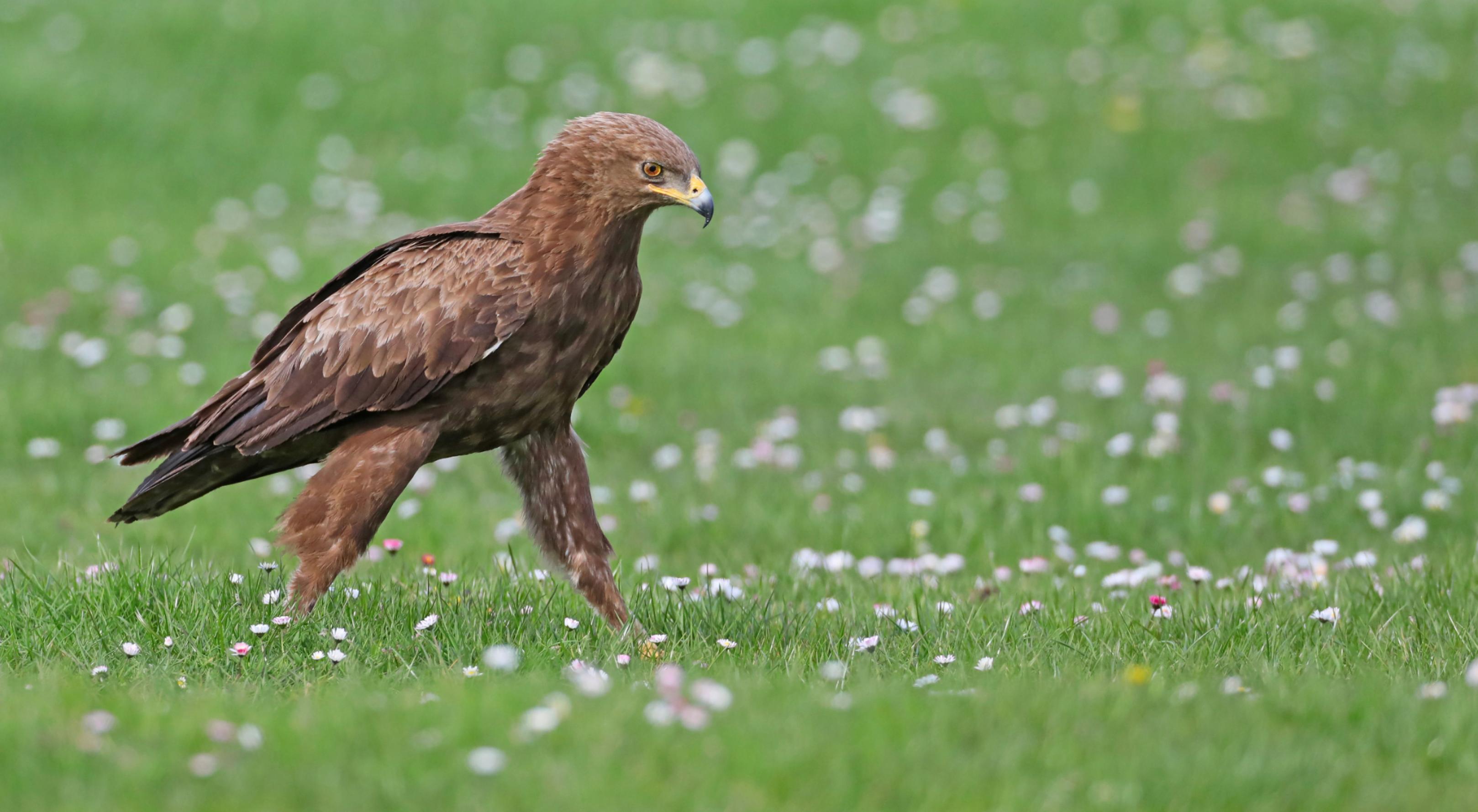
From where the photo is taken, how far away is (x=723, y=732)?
149 inches

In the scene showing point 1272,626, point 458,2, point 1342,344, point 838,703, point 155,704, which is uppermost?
point 458,2

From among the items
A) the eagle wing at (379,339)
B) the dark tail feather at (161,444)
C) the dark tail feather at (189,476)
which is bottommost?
the dark tail feather at (189,476)

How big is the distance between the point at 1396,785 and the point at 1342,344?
7527 millimetres

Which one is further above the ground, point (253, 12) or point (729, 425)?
point (253, 12)

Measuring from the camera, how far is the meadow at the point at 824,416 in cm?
380

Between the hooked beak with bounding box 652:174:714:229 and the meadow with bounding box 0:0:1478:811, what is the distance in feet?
4.45

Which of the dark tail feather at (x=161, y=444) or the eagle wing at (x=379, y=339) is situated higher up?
the eagle wing at (x=379, y=339)

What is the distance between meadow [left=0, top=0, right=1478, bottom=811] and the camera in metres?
3.80

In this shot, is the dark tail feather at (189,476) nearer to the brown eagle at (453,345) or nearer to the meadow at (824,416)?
the brown eagle at (453,345)

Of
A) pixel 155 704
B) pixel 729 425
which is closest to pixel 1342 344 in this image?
pixel 729 425

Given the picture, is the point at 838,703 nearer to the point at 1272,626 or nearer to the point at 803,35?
the point at 1272,626

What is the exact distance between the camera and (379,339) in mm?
5301

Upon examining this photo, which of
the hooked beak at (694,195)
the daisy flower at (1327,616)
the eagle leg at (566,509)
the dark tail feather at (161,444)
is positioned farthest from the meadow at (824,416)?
the hooked beak at (694,195)

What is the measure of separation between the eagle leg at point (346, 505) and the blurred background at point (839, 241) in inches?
77.2
